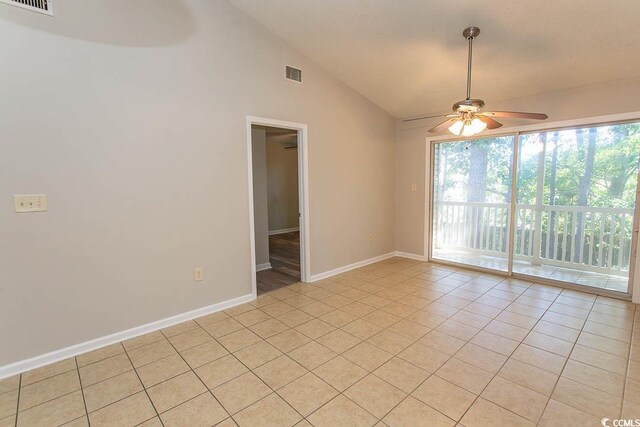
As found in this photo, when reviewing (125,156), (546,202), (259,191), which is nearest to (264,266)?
(259,191)

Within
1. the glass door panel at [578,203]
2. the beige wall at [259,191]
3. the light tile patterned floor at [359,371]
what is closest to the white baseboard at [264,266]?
the beige wall at [259,191]

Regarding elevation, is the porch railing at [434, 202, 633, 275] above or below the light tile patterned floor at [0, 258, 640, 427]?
above

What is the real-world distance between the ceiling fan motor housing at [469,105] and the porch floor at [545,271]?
2.97 m

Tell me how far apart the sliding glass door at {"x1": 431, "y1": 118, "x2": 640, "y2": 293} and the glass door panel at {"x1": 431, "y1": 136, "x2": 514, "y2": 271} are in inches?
0.6

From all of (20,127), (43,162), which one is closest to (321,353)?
(43,162)

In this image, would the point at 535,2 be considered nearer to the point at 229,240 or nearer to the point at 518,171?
the point at 518,171

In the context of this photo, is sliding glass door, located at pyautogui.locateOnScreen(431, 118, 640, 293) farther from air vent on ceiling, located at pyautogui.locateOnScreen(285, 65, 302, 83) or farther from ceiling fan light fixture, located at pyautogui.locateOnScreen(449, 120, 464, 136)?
air vent on ceiling, located at pyautogui.locateOnScreen(285, 65, 302, 83)

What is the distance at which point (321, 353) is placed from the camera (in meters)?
2.47

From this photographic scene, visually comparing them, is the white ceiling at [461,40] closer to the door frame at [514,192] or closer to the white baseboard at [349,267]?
the door frame at [514,192]

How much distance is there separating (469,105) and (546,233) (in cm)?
333

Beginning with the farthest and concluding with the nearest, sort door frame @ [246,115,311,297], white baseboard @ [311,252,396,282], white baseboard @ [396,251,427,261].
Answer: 1. white baseboard @ [396,251,427,261]
2. white baseboard @ [311,252,396,282]
3. door frame @ [246,115,311,297]

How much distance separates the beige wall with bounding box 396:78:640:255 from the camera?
3.41 meters

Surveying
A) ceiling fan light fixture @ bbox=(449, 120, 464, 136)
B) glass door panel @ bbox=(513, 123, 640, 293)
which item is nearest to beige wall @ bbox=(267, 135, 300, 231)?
glass door panel @ bbox=(513, 123, 640, 293)

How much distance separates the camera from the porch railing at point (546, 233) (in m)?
4.08
